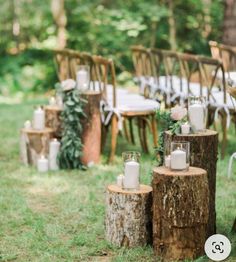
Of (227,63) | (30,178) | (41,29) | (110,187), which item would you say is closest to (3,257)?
(110,187)

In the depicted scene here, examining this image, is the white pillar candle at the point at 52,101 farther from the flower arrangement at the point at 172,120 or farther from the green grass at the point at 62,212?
the flower arrangement at the point at 172,120

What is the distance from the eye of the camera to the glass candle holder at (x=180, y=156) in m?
3.15

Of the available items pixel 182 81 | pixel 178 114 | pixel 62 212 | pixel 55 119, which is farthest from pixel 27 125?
pixel 178 114

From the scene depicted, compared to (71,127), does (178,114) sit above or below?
above

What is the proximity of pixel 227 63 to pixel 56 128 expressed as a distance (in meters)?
2.25

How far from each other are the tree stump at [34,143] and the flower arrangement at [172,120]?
6.14ft

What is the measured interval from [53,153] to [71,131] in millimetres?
219

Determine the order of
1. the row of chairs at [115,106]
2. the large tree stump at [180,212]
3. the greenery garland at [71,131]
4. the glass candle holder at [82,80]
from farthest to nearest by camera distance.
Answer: the row of chairs at [115,106], the glass candle holder at [82,80], the greenery garland at [71,131], the large tree stump at [180,212]

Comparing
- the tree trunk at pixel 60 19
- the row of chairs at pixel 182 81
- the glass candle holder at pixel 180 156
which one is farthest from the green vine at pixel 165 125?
the tree trunk at pixel 60 19

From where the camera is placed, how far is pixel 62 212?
410 cm

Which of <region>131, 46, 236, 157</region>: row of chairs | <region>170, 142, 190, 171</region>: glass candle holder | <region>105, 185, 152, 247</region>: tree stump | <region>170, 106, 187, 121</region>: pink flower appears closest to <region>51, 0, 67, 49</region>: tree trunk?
<region>131, 46, 236, 157</region>: row of chairs

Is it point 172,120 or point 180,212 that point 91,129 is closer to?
point 172,120

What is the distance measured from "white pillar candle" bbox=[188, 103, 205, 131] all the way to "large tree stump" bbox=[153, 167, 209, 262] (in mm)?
294

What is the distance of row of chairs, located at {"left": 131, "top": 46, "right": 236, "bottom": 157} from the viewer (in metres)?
5.40
